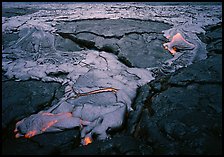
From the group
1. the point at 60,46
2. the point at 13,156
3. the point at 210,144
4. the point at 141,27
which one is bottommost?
the point at 13,156

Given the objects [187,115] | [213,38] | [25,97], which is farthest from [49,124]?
[213,38]

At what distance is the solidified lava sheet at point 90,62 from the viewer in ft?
4.24

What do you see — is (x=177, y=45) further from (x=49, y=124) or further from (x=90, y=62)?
(x=49, y=124)

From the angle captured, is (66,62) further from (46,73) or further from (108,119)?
(108,119)

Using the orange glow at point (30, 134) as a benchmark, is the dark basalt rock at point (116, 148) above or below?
above

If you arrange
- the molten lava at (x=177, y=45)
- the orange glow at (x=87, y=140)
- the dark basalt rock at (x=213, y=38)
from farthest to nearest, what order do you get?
the molten lava at (x=177, y=45) → the dark basalt rock at (x=213, y=38) → the orange glow at (x=87, y=140)

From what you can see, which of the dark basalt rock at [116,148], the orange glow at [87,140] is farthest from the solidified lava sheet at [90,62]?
the dark basalt rock at [116,148]

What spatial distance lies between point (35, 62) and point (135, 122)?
4.81ft

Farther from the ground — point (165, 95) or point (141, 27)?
point (141, 27)

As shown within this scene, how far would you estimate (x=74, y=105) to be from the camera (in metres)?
1.42

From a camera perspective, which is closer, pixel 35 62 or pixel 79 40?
pixel 35 62

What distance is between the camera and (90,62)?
2068 mm

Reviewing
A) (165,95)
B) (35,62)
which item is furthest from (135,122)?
(35,62)

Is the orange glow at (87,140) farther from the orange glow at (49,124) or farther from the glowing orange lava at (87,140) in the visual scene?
the orange glow at (49,124)
